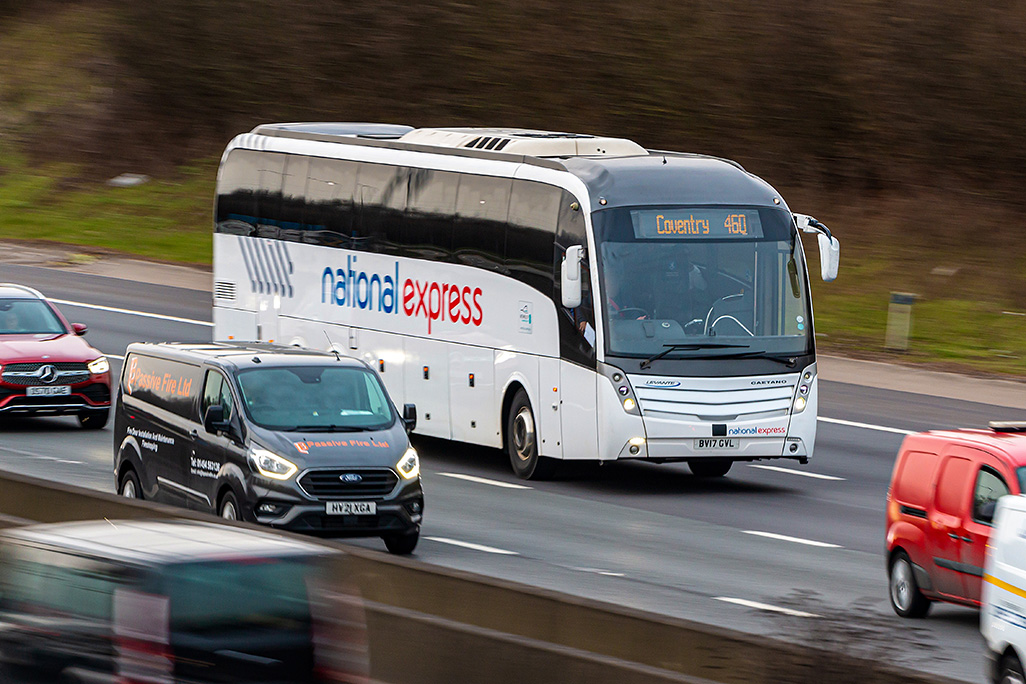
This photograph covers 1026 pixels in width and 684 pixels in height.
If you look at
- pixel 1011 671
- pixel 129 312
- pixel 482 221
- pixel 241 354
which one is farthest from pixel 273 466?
pixel 129 312

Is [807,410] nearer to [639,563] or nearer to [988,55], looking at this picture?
[639,563]

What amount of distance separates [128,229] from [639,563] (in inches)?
1191

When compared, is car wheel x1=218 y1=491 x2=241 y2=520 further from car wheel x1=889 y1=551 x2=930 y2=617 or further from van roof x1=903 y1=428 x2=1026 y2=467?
van roof x1=903 y1=428 x2=1026 y2=467

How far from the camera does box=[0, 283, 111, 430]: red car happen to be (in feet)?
77.5

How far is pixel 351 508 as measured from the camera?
16594 mm

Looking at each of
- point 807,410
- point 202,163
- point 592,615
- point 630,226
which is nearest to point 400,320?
point 630,226

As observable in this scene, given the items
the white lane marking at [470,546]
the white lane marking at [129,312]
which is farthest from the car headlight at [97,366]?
the white lane marking at [129,312]

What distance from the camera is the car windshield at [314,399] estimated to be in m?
17.0

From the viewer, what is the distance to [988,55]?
128 ft

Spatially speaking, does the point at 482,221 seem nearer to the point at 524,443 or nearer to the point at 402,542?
the point at 524,443

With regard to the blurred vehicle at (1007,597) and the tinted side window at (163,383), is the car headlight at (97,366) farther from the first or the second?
the blurred vehicle at (1007,597)

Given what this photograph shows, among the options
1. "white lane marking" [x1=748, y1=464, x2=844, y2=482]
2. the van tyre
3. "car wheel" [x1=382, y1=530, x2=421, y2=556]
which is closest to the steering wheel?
the van tyre

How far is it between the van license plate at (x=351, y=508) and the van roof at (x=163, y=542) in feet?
26.3

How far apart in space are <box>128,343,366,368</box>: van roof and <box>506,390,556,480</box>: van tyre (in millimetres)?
4009
